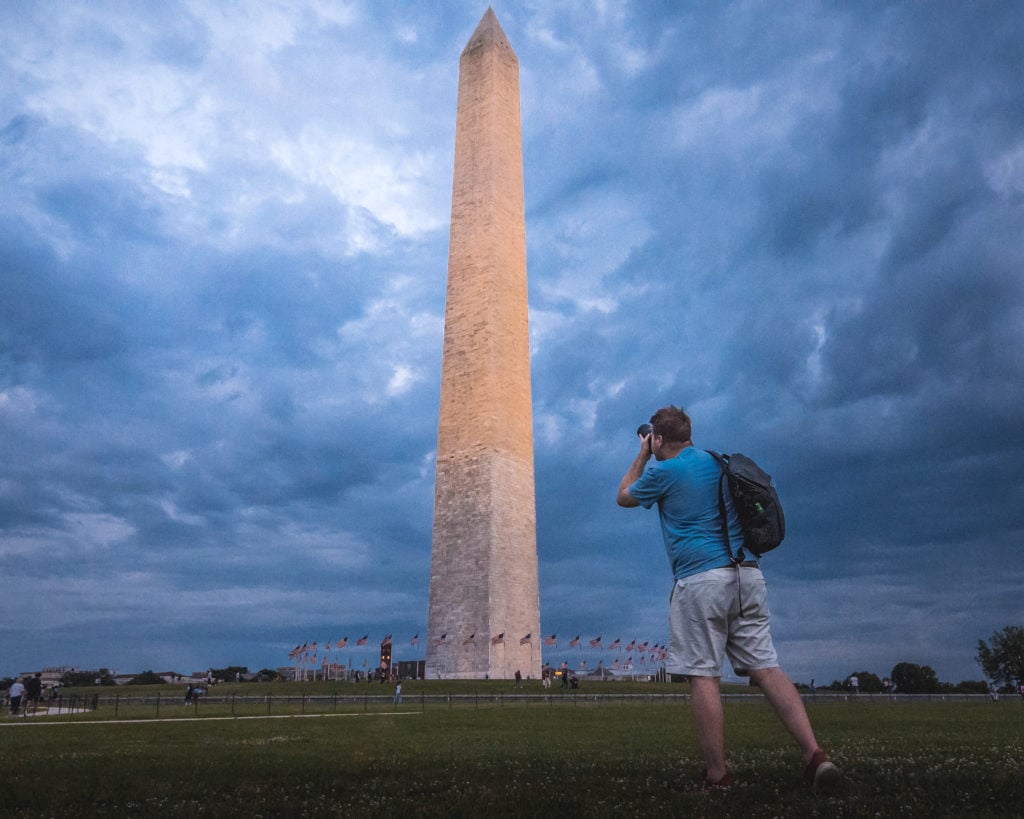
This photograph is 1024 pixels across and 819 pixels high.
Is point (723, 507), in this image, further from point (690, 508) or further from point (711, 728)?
point (711, 728)

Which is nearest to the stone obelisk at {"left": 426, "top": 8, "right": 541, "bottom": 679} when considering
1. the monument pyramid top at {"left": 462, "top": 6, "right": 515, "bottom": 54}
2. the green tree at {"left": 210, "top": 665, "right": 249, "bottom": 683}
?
the monument pyramid top at {"left": 462, "top": 6, "right": 515, "bottom": 54}

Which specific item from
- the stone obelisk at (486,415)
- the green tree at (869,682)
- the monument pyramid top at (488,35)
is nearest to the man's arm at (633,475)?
the stone obelisk at (486,415)

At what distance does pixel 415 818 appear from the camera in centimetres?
482

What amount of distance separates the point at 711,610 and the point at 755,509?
2.20ft

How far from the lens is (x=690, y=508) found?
5.68 m

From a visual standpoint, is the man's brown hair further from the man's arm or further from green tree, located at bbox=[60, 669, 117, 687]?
green tree, located at bbox=[60, 669, 117, 687]

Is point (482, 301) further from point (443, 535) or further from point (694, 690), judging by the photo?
point (694, 690)

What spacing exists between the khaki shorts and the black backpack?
0.62ft

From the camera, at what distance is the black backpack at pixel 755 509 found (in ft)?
17.8

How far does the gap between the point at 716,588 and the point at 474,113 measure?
47.1m

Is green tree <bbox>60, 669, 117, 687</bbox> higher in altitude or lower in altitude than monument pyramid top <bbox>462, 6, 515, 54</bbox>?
lower

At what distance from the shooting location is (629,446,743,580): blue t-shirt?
5.55m

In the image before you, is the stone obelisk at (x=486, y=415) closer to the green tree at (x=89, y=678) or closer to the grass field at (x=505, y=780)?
the green tree at (x=89, y=678)

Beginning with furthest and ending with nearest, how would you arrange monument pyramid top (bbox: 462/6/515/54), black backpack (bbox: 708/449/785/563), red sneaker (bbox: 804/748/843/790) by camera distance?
monument pyramid top (bbox: 462/6/515/54), black backpack (bbox: 708/449/785/563), red sneaker (bbox: 804/748/843/790)
